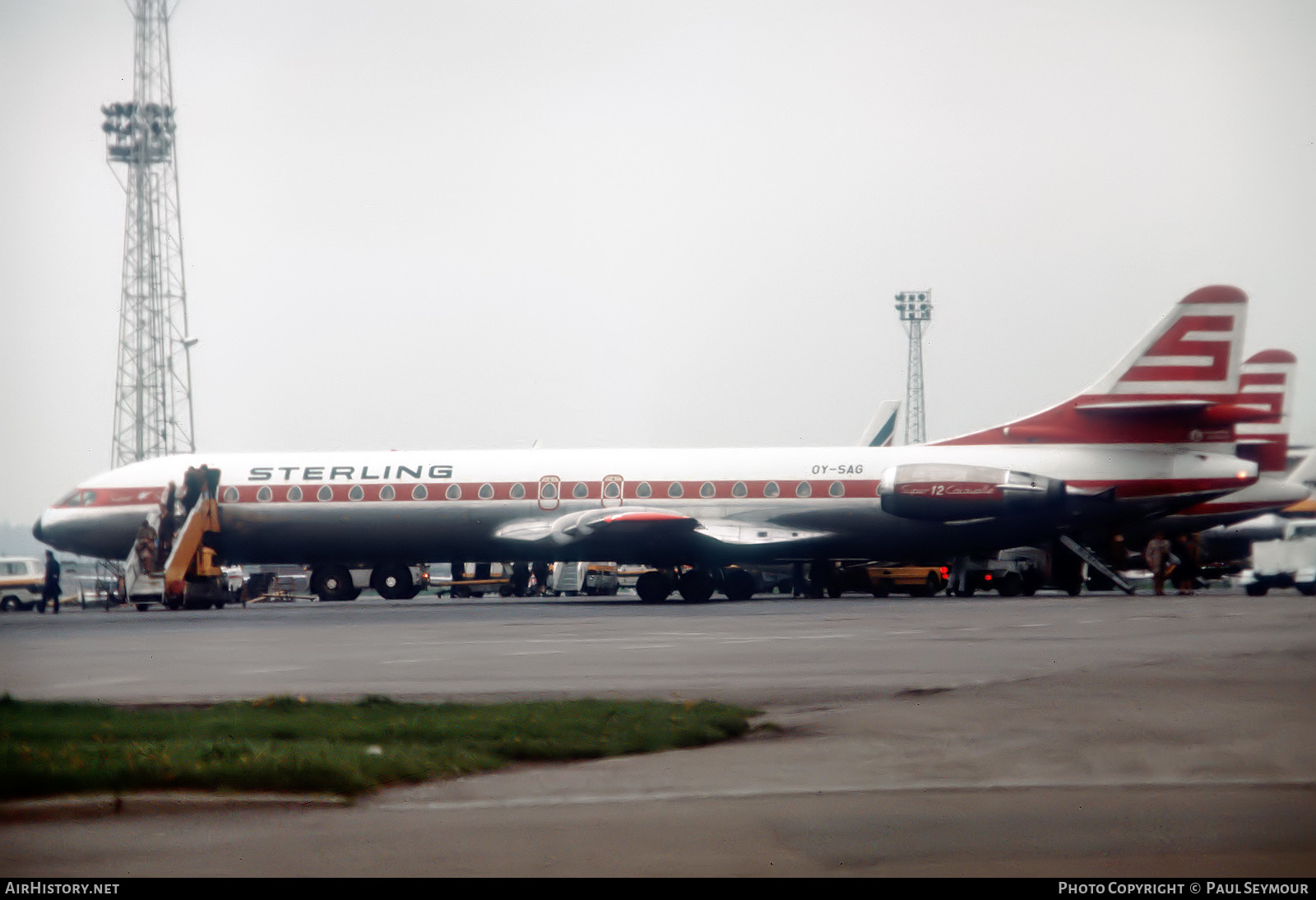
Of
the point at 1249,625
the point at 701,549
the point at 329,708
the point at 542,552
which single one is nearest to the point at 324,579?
the point at 542,552

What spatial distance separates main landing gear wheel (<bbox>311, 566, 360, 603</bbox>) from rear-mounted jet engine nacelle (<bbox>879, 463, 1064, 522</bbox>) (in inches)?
619

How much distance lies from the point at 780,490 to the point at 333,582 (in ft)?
43.7

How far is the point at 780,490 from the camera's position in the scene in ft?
115

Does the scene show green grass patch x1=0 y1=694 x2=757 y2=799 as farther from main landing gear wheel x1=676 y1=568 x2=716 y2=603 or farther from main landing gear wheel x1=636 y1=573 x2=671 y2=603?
main landing gear wheel x1=676 y1=568 x2=716 y2=603

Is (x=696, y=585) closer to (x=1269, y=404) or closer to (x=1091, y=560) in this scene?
(x=1091, y=560)

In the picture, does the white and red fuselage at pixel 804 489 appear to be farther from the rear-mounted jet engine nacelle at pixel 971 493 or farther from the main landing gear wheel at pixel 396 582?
the main landing gear wheel at pixel 396 582

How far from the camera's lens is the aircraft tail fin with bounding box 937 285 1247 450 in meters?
33.8

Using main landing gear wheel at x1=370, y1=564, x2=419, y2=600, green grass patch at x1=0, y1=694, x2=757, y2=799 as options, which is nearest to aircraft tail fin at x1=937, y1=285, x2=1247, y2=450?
main landing gear wheel at x1=370, y1=564, x2=419, y2=600

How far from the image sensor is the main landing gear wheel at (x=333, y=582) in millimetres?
39812

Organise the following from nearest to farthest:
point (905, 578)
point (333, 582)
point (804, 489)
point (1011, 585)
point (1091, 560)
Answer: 1. point (804, 489)
2. point (1091, 560)
3. point (333, 582)
4. point (1011, 585)
5. point (905, 578)

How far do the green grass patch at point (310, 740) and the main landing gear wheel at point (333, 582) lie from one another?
28.7 m

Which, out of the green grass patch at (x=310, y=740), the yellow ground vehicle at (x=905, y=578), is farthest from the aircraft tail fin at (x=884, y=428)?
the green grass patch at (x=310, y=740)
